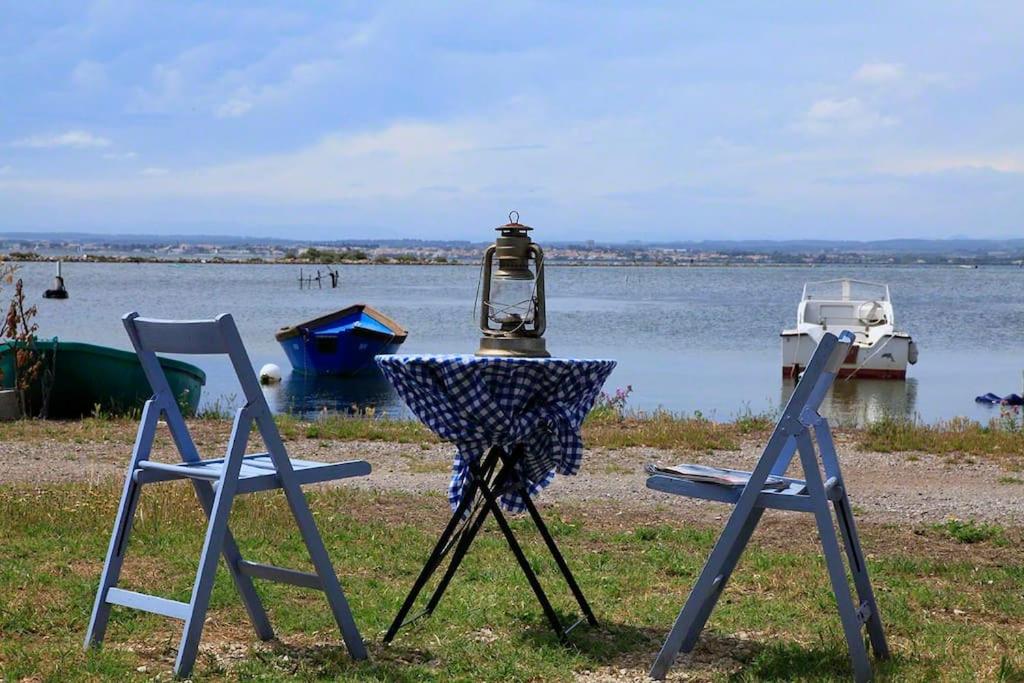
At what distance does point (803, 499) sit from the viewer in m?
4.68

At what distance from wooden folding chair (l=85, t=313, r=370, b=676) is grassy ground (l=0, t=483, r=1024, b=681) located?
0.64 ft

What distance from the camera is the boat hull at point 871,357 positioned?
29.8 metres

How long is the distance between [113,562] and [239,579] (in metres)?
0.49

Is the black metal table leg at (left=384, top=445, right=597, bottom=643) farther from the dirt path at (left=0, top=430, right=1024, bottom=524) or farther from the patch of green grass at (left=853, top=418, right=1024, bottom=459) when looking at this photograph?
the patch of green grass at (left=853, top=418, right=1024, bottom=459)

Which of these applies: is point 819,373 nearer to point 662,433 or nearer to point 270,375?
point 662,433

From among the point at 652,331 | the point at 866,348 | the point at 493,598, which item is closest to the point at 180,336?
the point at 493,598

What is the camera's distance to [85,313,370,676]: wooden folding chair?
15.0 ft

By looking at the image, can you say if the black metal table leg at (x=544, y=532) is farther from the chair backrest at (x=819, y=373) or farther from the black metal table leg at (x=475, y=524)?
the chair backrest at (x=819, y=373)

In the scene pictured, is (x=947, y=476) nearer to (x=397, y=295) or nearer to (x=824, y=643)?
(x=824, y=643)

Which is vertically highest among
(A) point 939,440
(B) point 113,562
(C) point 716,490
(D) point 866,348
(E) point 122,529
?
(C) point 716,490

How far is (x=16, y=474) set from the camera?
9.87 meters

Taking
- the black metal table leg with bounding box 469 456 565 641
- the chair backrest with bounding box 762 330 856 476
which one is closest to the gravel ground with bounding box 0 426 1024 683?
the black metal table leg with bounding box 469 456 565 641

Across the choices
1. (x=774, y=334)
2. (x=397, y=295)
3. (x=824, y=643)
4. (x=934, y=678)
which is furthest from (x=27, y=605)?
(x=397, y=295)

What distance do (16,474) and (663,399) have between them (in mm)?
17208
